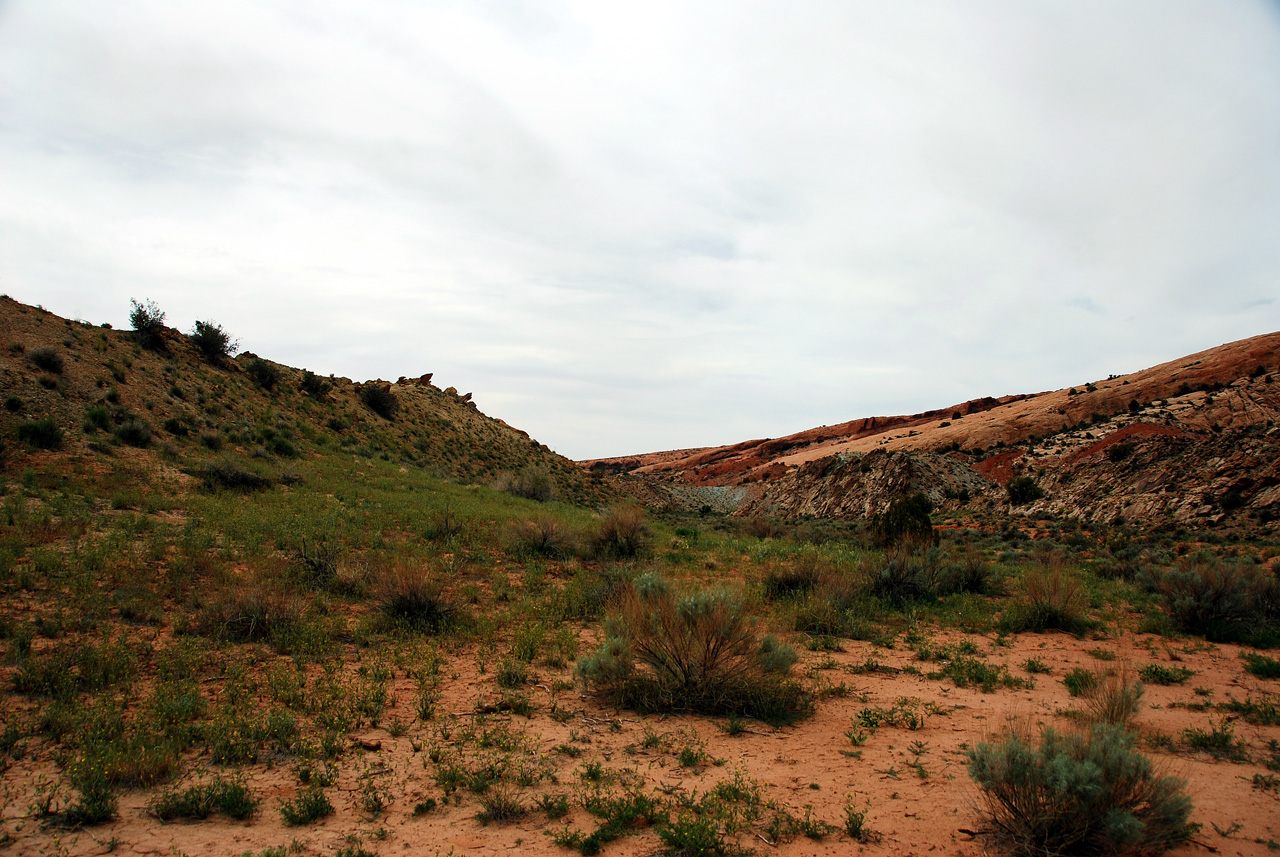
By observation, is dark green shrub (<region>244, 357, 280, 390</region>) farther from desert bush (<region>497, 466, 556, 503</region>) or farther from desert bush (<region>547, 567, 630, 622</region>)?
desert bush (<region>547, 567, 630, 622</region>)

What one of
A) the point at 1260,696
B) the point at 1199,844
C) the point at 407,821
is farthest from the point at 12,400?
the point at 1260,696

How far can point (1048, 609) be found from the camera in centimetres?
925

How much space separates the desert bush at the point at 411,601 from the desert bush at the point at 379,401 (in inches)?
1144

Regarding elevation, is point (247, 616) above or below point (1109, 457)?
below

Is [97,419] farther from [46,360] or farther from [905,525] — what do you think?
[905,525]

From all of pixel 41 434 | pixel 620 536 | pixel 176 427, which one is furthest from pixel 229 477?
pixel 620 536

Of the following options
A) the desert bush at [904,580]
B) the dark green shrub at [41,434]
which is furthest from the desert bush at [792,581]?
the dark green shrub at [41,434]

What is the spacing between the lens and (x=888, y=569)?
11.4m

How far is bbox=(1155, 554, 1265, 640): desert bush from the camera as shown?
8.65 metres

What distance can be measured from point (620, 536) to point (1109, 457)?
2678 centimetres

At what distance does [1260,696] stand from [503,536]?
40.7 feet

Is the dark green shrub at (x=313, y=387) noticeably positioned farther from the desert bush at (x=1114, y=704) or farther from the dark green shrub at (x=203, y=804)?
the desert bush at (x=1114, y=704)

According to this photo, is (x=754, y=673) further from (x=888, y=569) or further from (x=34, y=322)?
(x=34, y=322)

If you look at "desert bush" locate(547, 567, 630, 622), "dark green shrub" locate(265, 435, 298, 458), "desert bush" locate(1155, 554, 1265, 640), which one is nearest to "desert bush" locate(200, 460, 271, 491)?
"dark green shrub" locate(265, 435, 298, 458)
